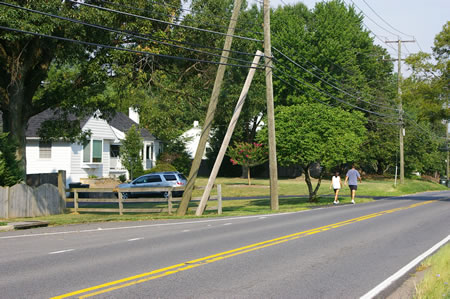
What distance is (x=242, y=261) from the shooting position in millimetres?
9914

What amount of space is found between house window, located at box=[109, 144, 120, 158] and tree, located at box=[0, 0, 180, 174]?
24.6 meters

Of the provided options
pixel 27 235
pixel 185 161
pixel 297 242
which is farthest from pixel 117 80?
pixel 185 161

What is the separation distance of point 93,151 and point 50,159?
3.63 m

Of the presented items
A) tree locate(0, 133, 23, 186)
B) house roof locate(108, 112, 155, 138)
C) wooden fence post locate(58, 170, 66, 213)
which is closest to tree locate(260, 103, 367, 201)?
wooden fence post locate(58, 170, 66, 213)

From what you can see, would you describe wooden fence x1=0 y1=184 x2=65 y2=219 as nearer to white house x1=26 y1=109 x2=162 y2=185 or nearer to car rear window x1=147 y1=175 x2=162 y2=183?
car rear window x1=147 y1=175 x2=162 y2=183

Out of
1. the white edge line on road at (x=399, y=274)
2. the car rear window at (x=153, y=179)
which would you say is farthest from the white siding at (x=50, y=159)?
the white edge line on road at (x=399, y=274)

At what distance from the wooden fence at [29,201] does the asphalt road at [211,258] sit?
4.57 meters

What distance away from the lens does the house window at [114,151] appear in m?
48.4

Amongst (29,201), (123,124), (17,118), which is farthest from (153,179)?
(123,124)

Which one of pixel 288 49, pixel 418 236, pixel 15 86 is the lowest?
pixel 418 236

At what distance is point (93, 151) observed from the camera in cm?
4325

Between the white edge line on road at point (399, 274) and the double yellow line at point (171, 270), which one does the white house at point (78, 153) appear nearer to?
the double yellow line at point (171, 270)

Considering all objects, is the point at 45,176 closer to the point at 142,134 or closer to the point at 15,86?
the point at 15,86

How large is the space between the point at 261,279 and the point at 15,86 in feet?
54.1
